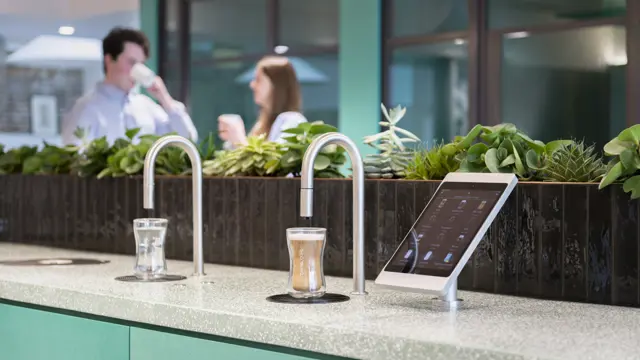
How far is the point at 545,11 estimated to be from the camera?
5.61m

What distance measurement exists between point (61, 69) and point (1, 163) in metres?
4.93

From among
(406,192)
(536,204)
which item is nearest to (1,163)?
(406,192)

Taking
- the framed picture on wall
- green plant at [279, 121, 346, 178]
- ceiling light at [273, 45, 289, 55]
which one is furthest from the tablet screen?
the framed picture on wall

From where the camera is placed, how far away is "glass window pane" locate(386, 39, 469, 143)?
6020 mm

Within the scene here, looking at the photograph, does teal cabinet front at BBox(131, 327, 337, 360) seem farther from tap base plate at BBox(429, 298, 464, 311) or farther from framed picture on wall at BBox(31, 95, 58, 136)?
framed picture on wall at BBox(31, 95, 58, 136)

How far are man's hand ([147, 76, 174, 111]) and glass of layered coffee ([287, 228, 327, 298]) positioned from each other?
5815 millimetres

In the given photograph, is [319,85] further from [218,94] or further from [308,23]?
[218,94]

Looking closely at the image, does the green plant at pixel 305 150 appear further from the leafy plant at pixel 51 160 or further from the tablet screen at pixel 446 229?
the leafy plant at pixel 51 160

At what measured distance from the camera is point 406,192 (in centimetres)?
180

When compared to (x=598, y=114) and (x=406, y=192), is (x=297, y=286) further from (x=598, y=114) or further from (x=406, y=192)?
(x=598, y=114)

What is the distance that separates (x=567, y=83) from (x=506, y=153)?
4086 millimetres

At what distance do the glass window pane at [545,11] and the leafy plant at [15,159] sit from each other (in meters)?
3.49

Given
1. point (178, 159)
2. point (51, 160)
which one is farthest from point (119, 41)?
point (178, 159)

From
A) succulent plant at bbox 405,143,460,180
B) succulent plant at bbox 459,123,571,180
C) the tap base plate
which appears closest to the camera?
the tap base plate
